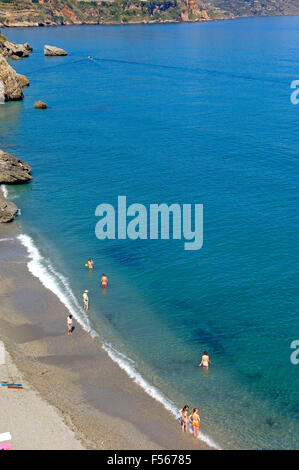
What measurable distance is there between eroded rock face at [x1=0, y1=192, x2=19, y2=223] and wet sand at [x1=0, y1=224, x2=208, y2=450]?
47.2ft

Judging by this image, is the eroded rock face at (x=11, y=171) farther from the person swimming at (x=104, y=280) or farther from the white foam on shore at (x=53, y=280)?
the person swimming at (x=104, y=280)

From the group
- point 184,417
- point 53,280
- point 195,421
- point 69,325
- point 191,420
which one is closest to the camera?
point 195,421

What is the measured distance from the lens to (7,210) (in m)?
61.3

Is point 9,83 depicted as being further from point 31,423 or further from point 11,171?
point 31,423

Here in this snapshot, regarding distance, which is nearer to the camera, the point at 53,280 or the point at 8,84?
the point at 53,280

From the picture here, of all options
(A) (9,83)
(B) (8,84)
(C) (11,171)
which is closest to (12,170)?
(C) (11,171)

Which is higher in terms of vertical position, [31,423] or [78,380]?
[78,380]

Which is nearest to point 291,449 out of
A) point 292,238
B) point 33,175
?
point 292,238

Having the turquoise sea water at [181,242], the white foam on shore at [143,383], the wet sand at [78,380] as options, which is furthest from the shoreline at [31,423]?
the turquoise sea water at [181,242]

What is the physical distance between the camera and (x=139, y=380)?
119 ft

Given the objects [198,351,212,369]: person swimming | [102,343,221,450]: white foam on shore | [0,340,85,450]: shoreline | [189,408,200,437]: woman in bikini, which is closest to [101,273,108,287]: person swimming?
[102,343,221,450]: white foam on shore

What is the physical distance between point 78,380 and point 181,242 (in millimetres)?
24264

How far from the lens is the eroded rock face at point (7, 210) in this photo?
198 ft
